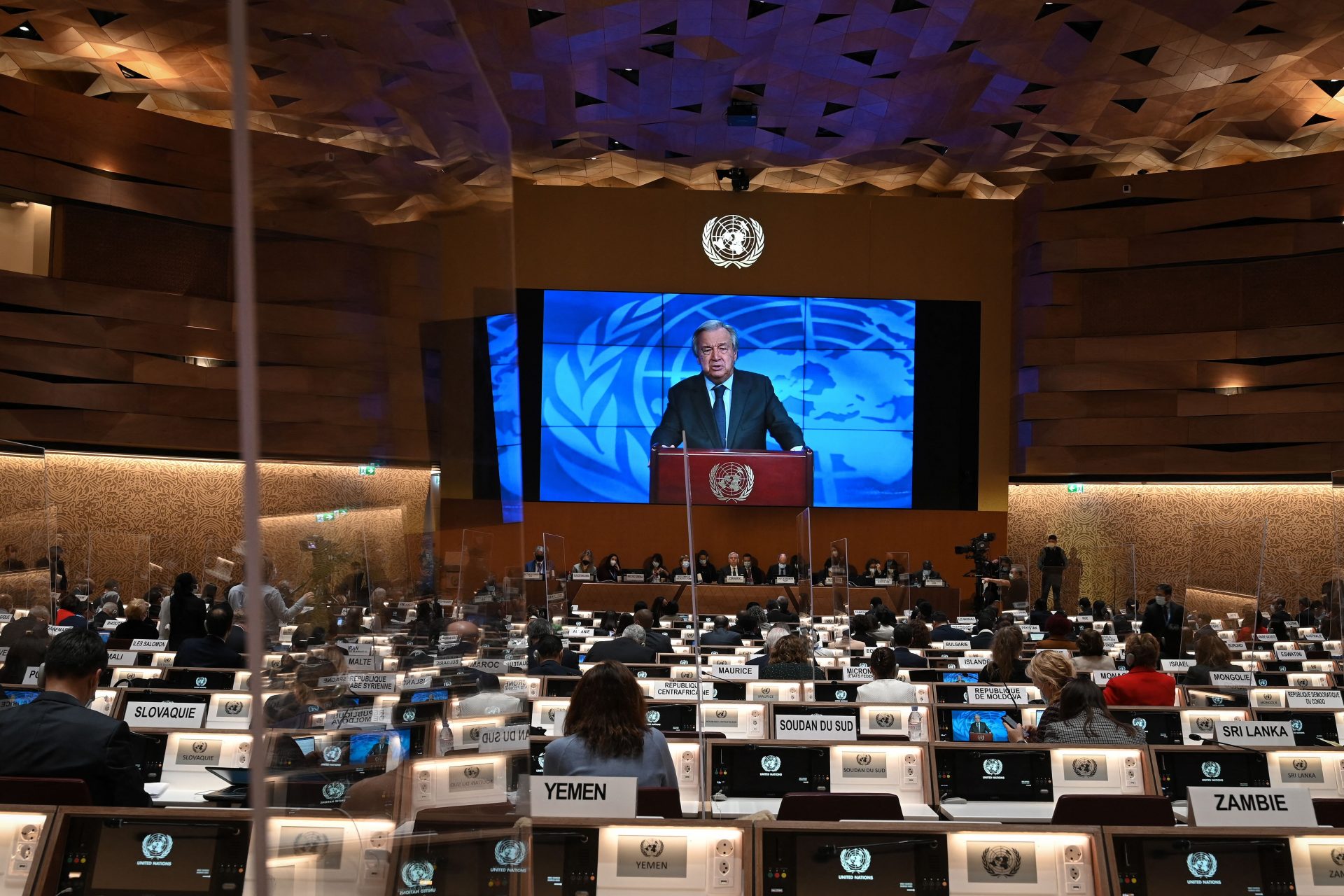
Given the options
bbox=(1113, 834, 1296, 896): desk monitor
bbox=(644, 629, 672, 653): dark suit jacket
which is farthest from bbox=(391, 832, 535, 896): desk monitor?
bbox=(644, 629, 672, 653): dark suit jacket

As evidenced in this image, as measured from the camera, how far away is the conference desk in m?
17.3

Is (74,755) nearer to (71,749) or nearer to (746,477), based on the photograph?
(71,749)

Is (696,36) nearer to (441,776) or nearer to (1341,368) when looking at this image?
(1341,368)

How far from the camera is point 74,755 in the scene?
11.1 ft

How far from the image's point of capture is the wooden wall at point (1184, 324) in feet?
62.9

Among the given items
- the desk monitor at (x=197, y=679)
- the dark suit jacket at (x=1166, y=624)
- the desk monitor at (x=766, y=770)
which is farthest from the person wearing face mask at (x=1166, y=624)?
the desk monitor at (x=197, y=679)

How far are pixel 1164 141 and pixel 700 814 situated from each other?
60.9ft

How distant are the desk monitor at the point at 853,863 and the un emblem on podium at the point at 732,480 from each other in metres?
14.7

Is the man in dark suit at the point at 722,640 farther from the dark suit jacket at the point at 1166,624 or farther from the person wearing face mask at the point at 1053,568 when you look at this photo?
the person wearing face mask at the point at 1053,568

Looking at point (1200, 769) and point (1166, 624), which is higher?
point (1200, 769)

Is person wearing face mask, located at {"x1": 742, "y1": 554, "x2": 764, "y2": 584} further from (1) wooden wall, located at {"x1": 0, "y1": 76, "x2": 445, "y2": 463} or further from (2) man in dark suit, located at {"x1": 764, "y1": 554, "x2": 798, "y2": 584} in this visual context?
(1) wooden wall, located at {"x1": 0, "y1": 76, "x2": 445, "y2": 463}

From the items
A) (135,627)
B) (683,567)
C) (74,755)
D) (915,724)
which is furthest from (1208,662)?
(683,567)

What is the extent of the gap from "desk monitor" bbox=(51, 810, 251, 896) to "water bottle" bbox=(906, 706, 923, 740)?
352 centimetres

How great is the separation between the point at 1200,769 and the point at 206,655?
215 inches
